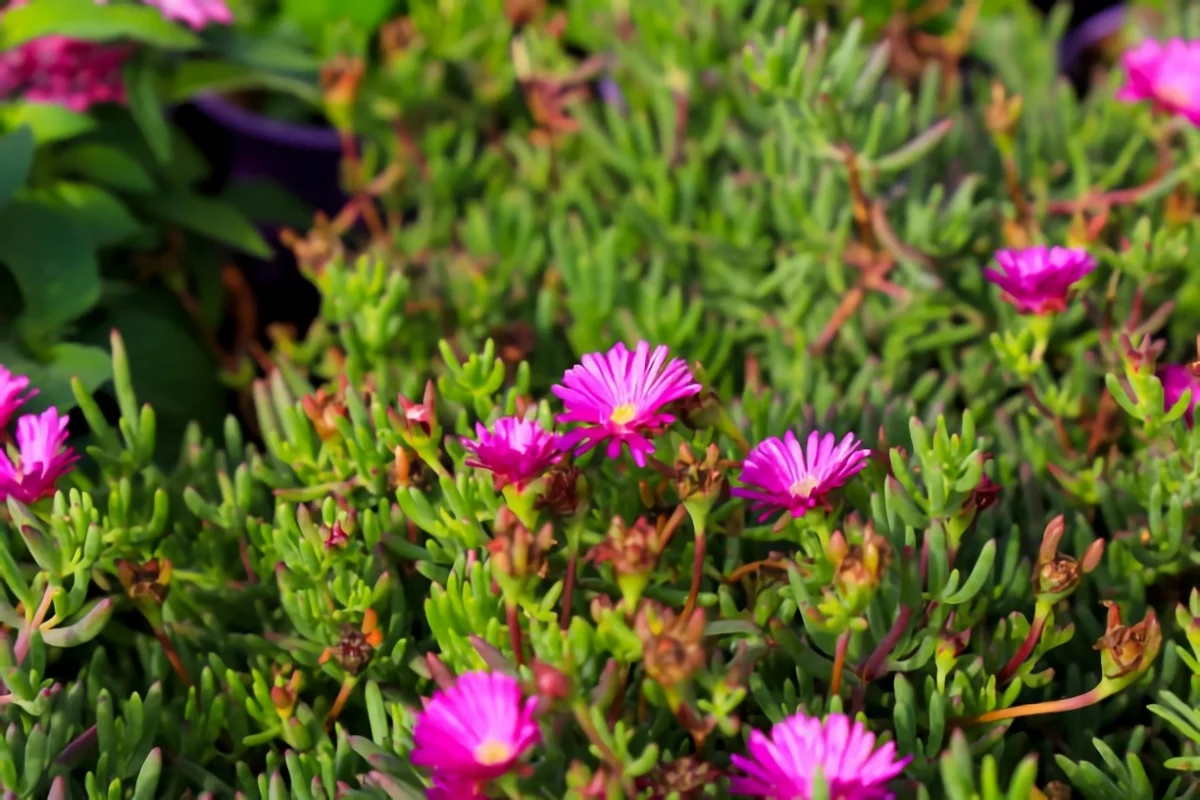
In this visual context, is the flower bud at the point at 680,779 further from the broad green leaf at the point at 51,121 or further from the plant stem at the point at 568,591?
the broad green leaf at the point at 51,121

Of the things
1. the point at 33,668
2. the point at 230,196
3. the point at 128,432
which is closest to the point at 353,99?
the point at 230,196

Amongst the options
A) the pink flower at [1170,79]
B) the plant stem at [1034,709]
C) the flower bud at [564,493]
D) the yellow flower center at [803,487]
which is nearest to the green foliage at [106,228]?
the flower bud at [564,493]

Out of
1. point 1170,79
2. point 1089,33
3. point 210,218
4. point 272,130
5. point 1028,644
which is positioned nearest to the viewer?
point 1028,644

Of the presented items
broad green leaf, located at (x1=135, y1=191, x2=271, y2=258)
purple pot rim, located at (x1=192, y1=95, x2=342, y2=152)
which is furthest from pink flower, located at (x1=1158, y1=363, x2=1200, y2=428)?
purple pot rim, located at (x1=192, y1=95, x2=342, y2=152)

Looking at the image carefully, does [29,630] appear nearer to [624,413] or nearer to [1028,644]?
[624,413]

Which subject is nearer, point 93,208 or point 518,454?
point 518,454

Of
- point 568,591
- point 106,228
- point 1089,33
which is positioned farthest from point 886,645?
point 1089,33

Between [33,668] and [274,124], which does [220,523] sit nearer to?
[33,668]
